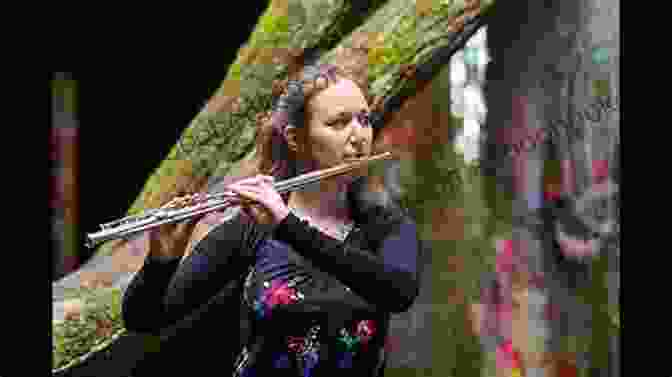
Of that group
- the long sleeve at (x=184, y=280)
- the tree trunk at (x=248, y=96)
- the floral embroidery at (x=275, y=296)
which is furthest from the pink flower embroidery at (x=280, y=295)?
the tree trunk at (x=248, y=96)

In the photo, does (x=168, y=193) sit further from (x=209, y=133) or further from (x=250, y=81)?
(x=250, y=81)

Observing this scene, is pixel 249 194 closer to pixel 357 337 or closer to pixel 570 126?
pixel 357 337

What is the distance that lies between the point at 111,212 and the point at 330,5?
33.2 inches

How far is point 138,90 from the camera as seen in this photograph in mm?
2939

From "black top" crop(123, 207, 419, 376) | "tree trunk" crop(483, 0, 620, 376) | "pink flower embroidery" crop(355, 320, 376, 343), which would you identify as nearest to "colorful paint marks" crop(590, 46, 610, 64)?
"tree trunk" crop(483, 0, 620, 376)

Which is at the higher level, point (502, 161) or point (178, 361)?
point (502, 161)

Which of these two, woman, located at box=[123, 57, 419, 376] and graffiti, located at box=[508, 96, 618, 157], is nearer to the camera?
woman, located at box=[123, 57, 419, 376]

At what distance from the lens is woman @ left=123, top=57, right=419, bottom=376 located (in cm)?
205

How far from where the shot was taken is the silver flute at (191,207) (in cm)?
210

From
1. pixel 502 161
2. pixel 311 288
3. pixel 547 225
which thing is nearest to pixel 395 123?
pixel 502 161

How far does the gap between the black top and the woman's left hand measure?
7 centimetres

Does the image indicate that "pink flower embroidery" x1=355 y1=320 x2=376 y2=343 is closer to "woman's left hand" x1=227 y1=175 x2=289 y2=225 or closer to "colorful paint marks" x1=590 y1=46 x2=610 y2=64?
"woman's left hand" x1=227 y1=175 x2=289 y2=225

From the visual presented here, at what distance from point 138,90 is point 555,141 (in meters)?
1.18

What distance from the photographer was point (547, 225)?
9.06 ft
